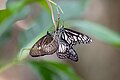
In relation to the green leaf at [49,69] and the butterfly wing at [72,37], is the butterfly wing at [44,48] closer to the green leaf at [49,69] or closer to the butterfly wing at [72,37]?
the butterfly wing at [72,37]

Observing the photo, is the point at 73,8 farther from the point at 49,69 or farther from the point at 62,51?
the point at 62,51

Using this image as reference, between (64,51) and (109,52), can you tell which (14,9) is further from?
(109,52)

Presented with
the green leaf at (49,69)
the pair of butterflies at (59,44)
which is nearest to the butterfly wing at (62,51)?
the pair of butterflies at (59,44)

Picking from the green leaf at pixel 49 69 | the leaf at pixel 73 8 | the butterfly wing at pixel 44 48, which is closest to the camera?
the butterfly wing at pixel 44 48

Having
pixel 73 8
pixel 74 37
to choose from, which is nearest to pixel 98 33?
pixel 73 8

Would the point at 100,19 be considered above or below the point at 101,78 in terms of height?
above

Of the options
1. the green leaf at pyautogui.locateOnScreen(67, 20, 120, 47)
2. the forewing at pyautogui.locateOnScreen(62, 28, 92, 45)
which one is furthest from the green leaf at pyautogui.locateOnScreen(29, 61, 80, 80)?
the forewing at pyautogui.locateOnScreen(62, 28, 92, 45)

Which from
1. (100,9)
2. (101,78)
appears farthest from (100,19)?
(101,78)
